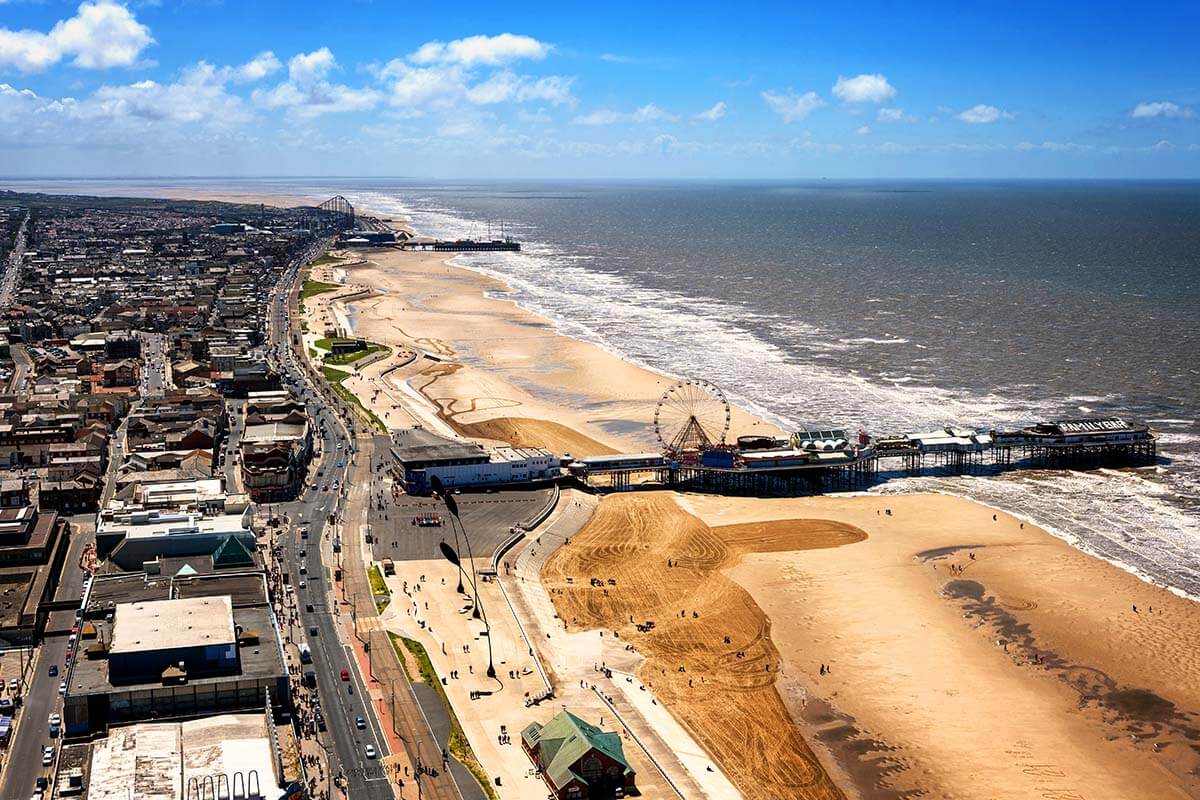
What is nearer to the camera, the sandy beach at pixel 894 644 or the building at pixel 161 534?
the sandy beach at pixel 894 644

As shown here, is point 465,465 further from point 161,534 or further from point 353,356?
point 353,356

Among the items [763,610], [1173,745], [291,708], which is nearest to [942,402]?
[763,610]

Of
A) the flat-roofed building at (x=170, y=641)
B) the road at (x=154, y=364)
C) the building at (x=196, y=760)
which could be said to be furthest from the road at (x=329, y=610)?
the road at (x=154, y=364)

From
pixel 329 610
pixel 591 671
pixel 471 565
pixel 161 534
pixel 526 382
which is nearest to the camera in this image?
pixel 591 671

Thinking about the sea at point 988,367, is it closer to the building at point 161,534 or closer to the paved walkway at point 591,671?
the paved walkway at point 591,671

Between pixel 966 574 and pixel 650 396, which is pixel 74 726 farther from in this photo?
pixel 650 396

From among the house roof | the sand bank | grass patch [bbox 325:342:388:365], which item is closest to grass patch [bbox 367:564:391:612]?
the house roof

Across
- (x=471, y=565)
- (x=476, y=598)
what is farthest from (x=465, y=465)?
(x=476, y=598)

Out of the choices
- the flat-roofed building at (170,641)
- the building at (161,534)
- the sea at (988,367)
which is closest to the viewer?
the flat-roofed building at (170,641)
